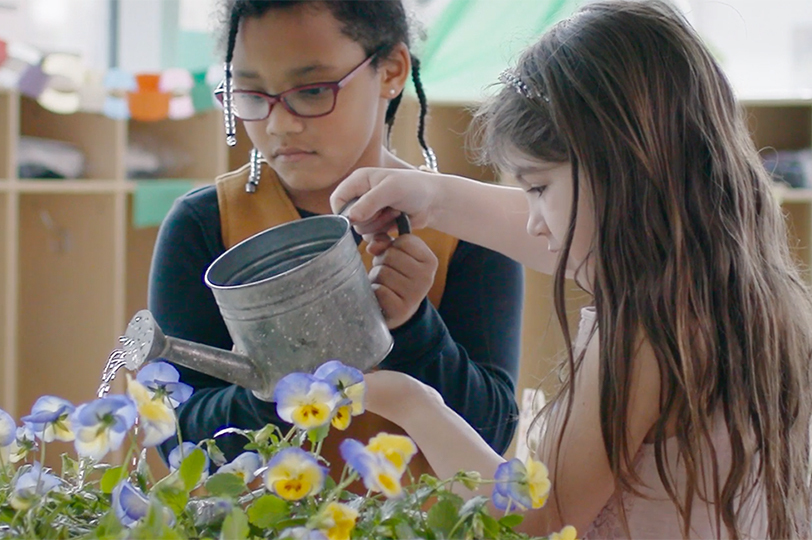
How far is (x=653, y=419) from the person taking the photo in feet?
2.64

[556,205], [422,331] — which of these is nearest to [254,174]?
[422,331]

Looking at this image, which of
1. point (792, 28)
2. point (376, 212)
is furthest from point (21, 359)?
point (792, 28)

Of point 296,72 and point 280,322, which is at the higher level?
point 296,72

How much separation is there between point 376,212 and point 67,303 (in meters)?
2.09

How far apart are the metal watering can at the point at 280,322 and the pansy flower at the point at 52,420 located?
0.11 m

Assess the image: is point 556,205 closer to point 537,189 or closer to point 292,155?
point 537,189

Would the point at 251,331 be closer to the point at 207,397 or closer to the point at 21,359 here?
the point at 207,397

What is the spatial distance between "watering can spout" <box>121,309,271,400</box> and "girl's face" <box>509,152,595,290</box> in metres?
0.29

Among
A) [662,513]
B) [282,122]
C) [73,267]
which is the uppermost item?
[282,122]

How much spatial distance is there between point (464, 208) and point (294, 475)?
1.97ft

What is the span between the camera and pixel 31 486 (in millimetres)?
499

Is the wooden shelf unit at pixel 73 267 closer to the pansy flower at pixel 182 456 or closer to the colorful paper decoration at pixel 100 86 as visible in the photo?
the colorful paper decoration at pixel 100 86

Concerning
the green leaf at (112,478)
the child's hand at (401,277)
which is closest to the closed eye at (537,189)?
the child's hand at (401,277)

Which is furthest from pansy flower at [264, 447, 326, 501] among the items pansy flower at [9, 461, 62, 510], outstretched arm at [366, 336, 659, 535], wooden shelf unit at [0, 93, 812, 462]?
wooden shelf unit at [0, 93, 812, 462]
